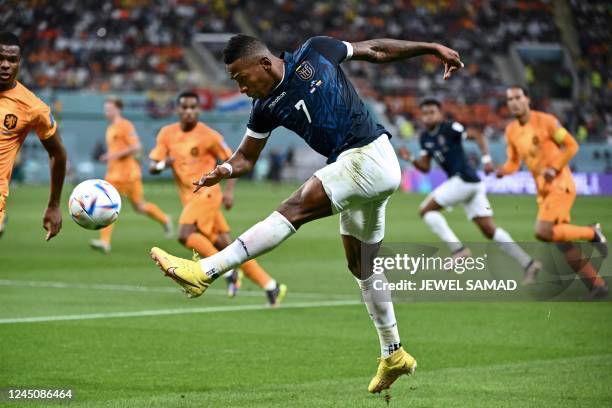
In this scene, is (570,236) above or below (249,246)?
below

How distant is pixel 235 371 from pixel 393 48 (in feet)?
9.72

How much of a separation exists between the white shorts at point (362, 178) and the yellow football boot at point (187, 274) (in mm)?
976

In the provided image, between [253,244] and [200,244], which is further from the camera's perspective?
[200,244]

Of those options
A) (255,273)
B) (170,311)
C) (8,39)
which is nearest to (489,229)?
(255,273)

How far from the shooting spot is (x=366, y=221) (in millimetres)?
7586

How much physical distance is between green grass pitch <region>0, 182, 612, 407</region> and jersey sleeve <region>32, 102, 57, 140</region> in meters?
1.89

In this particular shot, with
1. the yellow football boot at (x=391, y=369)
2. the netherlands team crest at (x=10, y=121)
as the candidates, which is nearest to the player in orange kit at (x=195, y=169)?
the netherlands team crest at (x=10, y=121)

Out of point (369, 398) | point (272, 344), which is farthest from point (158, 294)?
point (369, 398)

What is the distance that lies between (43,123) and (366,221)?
9.09ft

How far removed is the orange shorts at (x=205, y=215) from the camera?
46.2 feet

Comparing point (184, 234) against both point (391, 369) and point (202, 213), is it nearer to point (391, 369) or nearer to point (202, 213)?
point (202, 213)

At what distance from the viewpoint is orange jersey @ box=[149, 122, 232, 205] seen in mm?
14859

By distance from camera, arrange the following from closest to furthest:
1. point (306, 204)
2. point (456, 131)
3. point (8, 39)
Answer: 1. point (306, 204)
2. point (8, 39)
3. point (456, 131)

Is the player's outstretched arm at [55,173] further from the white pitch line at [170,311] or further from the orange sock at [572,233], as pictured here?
the orange sock at [572,233]
